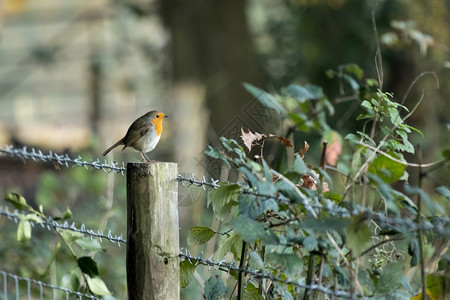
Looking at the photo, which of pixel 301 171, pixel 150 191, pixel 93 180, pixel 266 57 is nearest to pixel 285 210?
pixel 301 171

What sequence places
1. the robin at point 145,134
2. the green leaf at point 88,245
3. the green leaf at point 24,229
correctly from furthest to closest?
the robin at point 145,134 < the green leaf at point 24,229 < the green leaf at point 88,245

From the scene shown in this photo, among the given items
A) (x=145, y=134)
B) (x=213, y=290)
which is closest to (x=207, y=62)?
(x=145, y=134)

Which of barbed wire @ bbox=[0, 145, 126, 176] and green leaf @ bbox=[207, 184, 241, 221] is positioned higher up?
barbed wire @ bbox=[0, 145, 126, 176]

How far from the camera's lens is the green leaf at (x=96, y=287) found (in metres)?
2.58

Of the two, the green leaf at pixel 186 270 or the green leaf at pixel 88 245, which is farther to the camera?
the green leaf at pixel 88 245

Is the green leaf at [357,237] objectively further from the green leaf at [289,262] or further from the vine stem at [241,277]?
the vine stem at [241,277]

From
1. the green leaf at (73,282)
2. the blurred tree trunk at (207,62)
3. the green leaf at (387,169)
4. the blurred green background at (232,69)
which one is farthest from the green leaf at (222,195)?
the blurred tree trunk at (207,62)

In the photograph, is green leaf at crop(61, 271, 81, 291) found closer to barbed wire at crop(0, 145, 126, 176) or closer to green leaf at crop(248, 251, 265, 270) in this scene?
barbed wire at crop(0, 145, 126, 176)

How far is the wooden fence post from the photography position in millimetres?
2100

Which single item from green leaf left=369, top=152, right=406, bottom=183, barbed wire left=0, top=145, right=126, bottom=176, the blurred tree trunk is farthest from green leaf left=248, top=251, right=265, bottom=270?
the blurred tree trunk

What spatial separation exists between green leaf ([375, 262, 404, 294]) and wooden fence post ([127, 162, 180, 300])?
67 cm

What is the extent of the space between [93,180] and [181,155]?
428cm

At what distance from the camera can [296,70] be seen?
9969 mm

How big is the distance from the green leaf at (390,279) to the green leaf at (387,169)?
0.75ft
